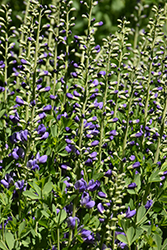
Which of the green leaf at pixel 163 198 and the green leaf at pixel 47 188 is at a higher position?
the green leaf at pixel 47 188

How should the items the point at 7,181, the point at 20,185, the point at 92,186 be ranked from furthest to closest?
the point at 7,181
the point at 20,185
the point at 92,186

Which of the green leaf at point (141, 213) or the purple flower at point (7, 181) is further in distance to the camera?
the purple flower at point (7, 181)

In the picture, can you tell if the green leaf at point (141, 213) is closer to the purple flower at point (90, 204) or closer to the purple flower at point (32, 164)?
the purple flower at point (90, 204)

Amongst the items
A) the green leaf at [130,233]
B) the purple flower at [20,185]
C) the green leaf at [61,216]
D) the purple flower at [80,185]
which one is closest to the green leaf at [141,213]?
the green leaf at [130,233]

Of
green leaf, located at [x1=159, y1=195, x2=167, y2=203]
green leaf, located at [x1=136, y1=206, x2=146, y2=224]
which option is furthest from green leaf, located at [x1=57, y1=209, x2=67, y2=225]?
green leaf, located at [x1=159, y1=195, x2=167, y2=203]

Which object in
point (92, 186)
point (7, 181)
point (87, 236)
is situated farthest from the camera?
point (7, 181)

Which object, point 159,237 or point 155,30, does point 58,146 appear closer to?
point 159,237

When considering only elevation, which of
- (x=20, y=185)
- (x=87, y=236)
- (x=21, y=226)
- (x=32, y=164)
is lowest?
(x=87, y=236)

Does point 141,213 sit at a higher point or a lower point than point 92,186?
lower

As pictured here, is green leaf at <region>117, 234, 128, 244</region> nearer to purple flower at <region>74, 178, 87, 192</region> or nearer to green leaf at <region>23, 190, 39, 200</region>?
purple flower at <region>74, 178, 87, 192</region>

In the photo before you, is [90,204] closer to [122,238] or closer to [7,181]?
[122,238]

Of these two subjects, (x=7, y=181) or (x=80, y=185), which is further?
(x=7, y=181)

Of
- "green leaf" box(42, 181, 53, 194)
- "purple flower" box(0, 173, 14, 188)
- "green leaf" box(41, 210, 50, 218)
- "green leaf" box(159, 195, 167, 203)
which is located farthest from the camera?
"purple flower" box(0, 173, 14, 188)

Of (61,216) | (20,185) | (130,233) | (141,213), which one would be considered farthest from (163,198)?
(20,185)
